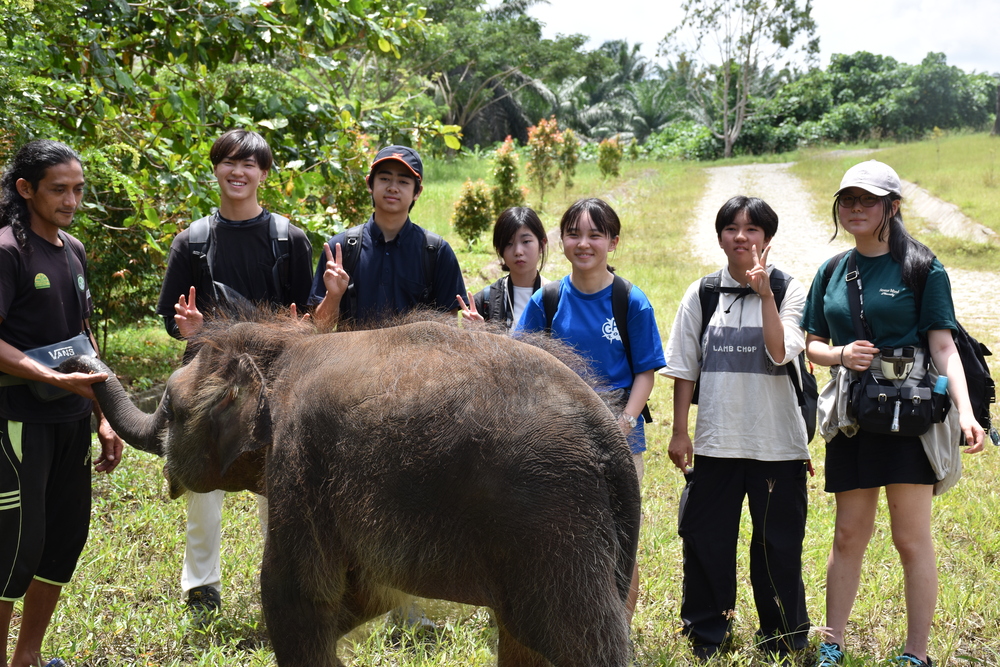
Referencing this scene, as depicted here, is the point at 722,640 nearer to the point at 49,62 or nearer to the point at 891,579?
the point at 891,579

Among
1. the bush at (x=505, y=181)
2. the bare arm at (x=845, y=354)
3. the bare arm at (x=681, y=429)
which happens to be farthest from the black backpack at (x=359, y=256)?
the bush at (x=505, y=181)

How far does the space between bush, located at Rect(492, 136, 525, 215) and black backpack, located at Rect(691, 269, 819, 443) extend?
14113mm

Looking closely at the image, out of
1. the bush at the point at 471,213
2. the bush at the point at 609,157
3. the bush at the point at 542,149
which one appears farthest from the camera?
the bush at the point at 609,157

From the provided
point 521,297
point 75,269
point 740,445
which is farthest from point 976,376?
point 75,269

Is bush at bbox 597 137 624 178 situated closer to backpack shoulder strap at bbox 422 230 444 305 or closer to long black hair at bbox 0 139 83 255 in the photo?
backpack shoulder strap at bbox 422 230 444 305

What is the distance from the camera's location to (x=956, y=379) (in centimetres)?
327

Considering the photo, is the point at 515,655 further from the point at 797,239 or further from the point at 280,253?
the point at 797,239

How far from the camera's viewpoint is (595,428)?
2285 mm

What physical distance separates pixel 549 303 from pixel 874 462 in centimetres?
158

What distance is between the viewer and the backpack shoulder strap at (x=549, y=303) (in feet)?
11.8

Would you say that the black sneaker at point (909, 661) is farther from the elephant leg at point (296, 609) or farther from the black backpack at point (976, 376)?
the elephant leg at point (296, 609)

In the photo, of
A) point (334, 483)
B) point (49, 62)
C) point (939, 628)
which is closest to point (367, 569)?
point (334, 483)

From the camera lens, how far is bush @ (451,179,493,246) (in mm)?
16469

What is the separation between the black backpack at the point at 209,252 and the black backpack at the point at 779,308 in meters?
2.00
